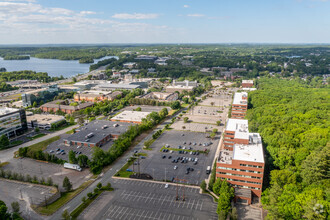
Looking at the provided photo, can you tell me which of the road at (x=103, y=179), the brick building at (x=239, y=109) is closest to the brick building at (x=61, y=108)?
the road at (x=103, y=179)

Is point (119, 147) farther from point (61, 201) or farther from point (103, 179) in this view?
point (61, 201)

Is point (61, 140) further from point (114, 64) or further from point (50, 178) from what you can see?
point (114, 64)

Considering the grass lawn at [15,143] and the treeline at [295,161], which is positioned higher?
the treeline at [295,161]

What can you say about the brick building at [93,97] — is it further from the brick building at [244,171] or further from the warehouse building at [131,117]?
the brick building at [244,171]

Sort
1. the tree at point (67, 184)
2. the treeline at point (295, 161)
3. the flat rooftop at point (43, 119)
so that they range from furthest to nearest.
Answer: the flat rooftop at point (43, 119), the tree at point (67, 184), the treeline at point (295, 161)

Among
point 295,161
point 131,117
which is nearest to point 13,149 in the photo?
point 131,117

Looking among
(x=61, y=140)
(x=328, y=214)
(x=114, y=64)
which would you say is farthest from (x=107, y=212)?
(x=114, y=64)

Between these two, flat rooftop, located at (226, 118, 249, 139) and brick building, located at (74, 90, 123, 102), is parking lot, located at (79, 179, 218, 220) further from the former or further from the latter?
brick building, located at (74, 90, 123, 102)

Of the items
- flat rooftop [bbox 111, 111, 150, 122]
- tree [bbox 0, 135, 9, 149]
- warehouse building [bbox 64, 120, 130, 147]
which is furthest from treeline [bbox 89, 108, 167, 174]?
tree [bbox 0, 135, 9, 149]
